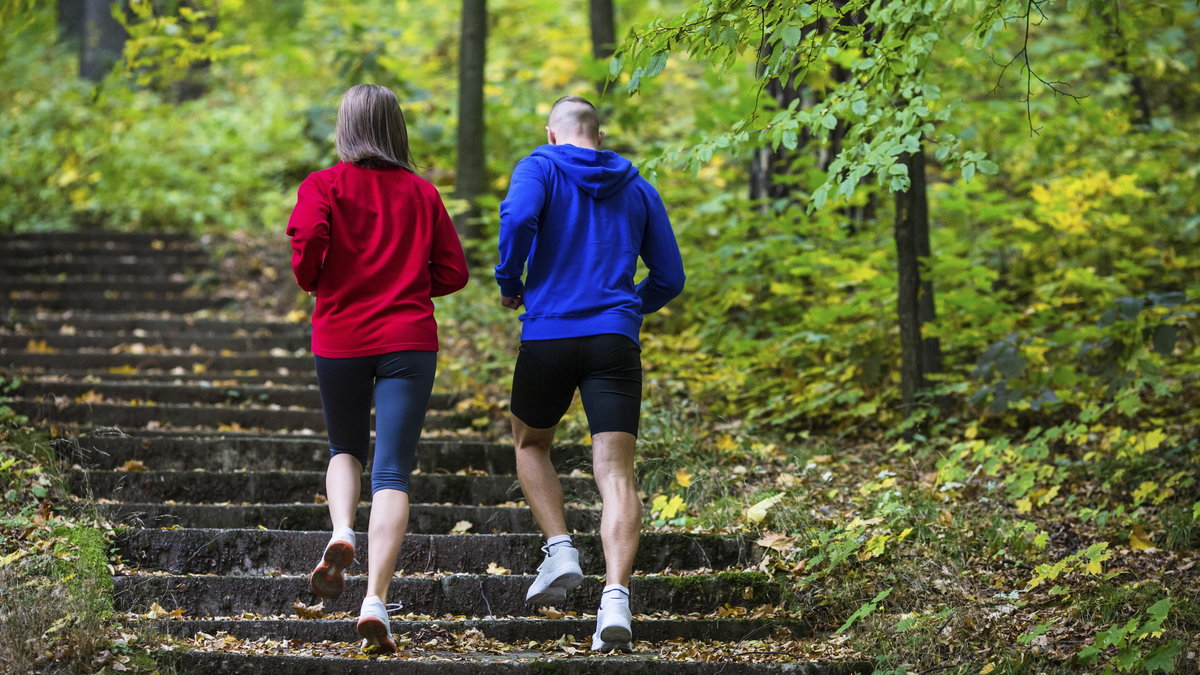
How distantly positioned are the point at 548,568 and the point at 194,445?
2876 millimetres

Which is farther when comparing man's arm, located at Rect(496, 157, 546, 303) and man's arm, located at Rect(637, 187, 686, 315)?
man's arm, located at Rect(637, 187, 686, 315)

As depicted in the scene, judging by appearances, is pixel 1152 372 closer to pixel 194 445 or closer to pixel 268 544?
pixel 268 544

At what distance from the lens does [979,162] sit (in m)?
4.62

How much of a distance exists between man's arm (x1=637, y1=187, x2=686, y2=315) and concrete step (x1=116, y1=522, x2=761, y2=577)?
1215 millimetres

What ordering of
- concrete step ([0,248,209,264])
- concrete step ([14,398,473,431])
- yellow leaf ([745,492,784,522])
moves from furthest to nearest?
concrete step ([0,248,209,264])
concrete step ([14,398,473,431])
yellow leaf ([745,492,784,522])

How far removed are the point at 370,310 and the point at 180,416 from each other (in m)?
3.41

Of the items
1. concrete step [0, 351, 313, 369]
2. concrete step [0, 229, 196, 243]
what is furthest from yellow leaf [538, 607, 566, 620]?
concrete step [0, 229, 196, 243]

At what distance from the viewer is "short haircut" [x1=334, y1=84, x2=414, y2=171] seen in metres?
3.69

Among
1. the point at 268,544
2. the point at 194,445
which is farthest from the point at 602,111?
the point at 268,544

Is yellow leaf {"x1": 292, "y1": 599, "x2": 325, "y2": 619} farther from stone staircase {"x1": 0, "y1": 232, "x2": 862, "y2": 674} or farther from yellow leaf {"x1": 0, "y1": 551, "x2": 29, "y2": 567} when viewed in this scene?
yellow leaf {"x1": 0, "y1": 551, "x2": 29, "y2": 567}

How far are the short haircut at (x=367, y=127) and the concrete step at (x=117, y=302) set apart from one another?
676cm

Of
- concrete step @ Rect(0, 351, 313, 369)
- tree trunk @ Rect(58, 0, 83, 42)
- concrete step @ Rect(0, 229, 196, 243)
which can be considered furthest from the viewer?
tree trunk @ Rect(58, 0, 83, 42)

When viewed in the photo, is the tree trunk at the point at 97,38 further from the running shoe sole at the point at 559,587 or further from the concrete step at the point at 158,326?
the running shoe sole at the point at 559,587

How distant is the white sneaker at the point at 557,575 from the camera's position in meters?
3.65
